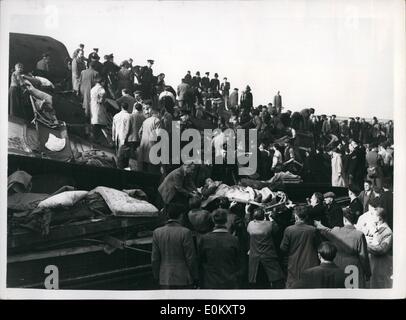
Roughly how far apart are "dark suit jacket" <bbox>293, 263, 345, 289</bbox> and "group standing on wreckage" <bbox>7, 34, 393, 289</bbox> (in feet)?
0.30

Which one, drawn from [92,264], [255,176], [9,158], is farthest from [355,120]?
[9,158]

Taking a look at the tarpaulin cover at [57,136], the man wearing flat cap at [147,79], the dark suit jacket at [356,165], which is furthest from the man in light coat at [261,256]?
the tarpaulin cover at [57,136]

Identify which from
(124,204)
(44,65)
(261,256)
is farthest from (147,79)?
(261,256)

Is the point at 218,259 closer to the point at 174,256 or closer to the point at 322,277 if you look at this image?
the point at 174,256

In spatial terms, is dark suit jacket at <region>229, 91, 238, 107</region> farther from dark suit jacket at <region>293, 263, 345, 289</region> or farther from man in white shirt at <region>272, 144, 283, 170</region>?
dark suit jacket at <region>293, 263, 345, 289</region>

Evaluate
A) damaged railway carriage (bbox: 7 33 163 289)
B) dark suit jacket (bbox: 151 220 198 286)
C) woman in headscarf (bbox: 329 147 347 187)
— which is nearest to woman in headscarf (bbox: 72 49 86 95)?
damaged railway carriage (bbox: 7 33 163 289)

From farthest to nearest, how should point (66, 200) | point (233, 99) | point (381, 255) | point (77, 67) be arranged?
point (381, 255)
point (233, 99)
point (77, 67)
point (66, 200)

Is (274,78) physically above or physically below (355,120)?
above

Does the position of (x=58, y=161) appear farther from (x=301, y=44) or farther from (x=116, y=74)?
(x=301, y=44)

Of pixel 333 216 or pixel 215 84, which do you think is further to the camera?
pixel 333 216

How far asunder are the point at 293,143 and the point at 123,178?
2.29 meters

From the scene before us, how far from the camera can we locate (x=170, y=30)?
8.48 meters

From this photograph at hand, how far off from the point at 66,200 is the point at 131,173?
90cm

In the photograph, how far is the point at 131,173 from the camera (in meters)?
8.45
